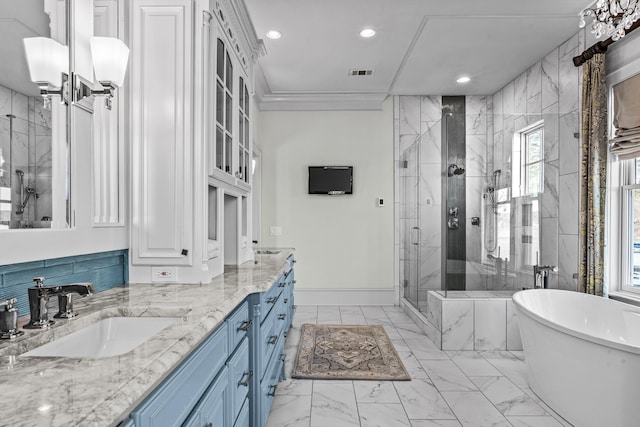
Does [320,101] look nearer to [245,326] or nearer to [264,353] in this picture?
[264,353]

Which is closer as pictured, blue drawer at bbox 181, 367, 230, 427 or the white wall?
blue drawer at bbox 181, 367, 230, 427

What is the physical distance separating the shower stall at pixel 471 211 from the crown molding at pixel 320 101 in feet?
1.32

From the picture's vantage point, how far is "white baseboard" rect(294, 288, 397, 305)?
5.05m

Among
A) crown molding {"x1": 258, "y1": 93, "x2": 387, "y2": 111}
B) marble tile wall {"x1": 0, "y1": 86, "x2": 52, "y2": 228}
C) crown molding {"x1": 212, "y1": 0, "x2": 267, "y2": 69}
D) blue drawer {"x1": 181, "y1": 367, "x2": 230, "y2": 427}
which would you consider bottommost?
blue drawer {"x1": 181, "y1": 367, "x2": 230, "y2": 427}

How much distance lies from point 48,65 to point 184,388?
1.18 m

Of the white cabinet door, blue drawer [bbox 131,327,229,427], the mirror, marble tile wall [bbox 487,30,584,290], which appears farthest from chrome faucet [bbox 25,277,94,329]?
marble tile wall [bbox 487,30,584,290]

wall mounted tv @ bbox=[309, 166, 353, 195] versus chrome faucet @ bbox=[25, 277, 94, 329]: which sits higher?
wall mounted tv @ bbox=[309, 166, 353, 195]

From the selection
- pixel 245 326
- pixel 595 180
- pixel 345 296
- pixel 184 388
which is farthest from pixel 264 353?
pixel 345 296

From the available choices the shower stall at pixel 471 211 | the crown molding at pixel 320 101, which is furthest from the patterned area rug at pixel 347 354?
the crown molding at pixel 320 101

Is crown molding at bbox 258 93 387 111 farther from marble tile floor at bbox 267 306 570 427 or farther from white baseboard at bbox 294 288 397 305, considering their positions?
marble tile floor at bbox 267 306 570 427

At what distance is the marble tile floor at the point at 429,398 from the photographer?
2.18 metres

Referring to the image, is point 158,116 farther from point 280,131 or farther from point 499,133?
point 499,133

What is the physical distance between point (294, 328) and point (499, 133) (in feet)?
10.9

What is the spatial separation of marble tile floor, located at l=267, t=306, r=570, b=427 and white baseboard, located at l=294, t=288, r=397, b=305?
1.72 m
